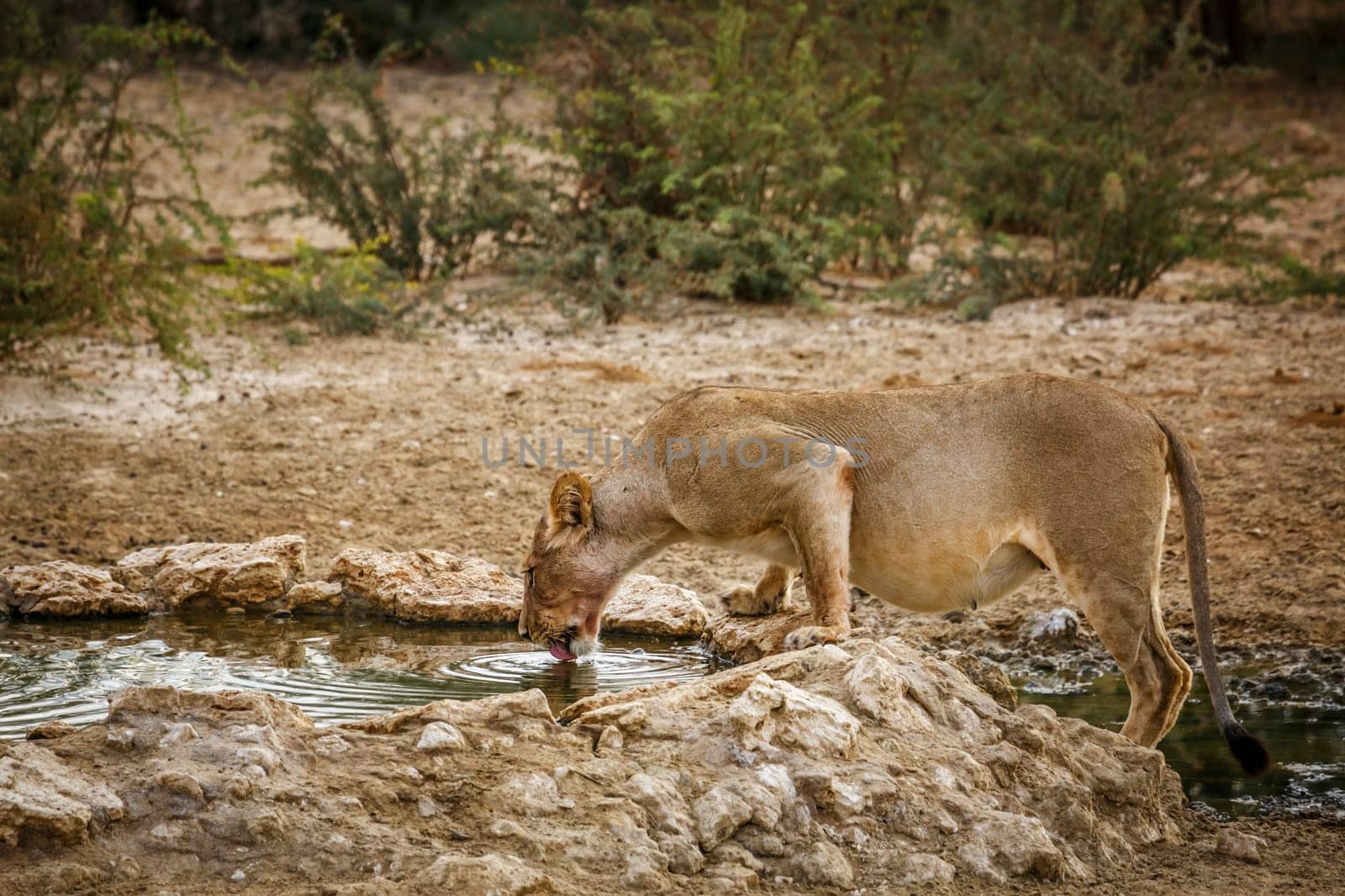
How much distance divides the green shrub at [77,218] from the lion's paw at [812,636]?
6.72m

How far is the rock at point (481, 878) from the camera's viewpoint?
11.6ft

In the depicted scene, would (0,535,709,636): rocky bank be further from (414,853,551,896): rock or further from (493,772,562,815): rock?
(414,853,551,896): rock

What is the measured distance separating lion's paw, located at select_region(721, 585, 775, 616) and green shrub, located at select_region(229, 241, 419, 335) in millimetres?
6861

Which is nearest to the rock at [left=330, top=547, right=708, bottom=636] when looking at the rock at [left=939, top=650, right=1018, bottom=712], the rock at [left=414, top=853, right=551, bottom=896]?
the rock at [left=939, top=650, right=1018, bottom=712]

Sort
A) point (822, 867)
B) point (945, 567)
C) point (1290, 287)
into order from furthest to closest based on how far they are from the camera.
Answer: point (1290, 287), point (945, 567), point (822, 867)

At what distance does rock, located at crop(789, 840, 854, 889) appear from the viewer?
12.8 ft

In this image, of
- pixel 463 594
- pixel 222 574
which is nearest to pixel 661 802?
pixel 463 594

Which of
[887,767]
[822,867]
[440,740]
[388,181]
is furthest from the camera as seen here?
[388,181]

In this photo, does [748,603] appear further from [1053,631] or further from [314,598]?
[314,598]

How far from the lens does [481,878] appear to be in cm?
357

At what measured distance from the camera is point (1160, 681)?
5.51 meters

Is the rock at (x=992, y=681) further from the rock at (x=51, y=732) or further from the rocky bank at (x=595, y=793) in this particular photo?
the rock at (x=51, y=732)

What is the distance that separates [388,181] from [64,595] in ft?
28.7

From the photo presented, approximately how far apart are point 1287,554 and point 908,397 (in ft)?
10.5
